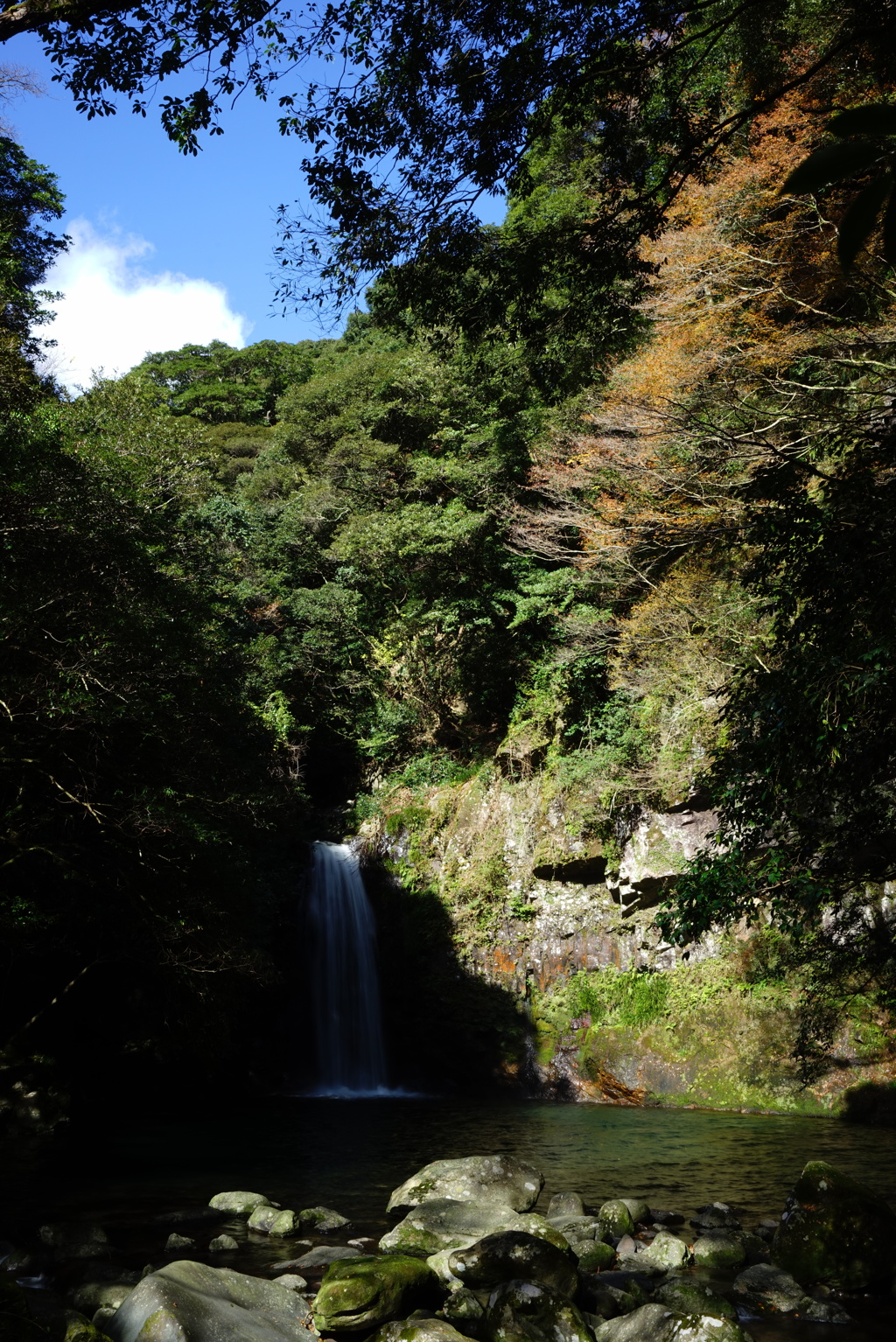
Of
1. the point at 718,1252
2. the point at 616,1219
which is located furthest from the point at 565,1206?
the point at 718,1252

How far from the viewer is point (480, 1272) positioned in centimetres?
593

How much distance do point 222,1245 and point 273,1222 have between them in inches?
27.5

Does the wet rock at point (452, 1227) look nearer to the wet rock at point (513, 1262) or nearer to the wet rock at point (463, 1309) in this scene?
the wet rock at point (513, 1262)

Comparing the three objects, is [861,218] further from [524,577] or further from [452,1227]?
[524,577]

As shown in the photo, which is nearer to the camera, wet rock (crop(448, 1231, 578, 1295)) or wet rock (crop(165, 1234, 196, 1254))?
wet rock (crop(448, 1231, 578, 1295))

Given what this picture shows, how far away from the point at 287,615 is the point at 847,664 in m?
19.8

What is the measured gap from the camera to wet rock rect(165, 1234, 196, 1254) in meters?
7.00

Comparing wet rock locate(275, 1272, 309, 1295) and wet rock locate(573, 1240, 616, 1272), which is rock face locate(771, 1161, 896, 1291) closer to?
wet rock locate(573, 1240, 616, 1272)

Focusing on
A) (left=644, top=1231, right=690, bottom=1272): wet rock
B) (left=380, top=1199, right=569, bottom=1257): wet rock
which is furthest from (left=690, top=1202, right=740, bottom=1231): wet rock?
(left=380, top=1199, right=569, bottom=1257): wet rock

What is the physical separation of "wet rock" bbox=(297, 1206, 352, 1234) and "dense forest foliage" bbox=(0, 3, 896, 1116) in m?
3.80

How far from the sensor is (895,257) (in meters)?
1.05

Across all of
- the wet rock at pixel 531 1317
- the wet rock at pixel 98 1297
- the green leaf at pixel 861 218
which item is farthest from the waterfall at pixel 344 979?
the green leaf at pixel 861 218

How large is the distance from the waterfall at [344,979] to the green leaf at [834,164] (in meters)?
17.5

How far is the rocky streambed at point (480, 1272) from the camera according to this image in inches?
196
